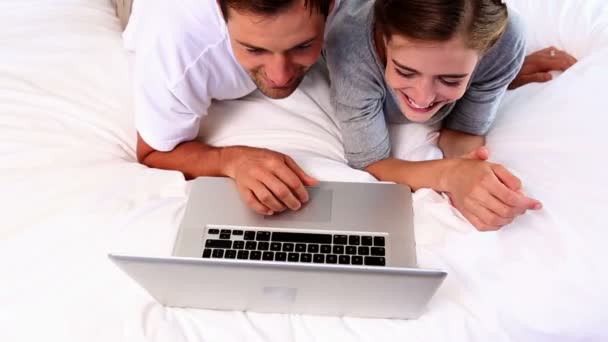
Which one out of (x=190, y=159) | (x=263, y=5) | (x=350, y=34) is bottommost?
(x=190, y=159)

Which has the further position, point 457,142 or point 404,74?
point 457,142

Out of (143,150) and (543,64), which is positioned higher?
(543,64)

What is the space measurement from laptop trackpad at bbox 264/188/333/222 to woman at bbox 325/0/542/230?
143mm

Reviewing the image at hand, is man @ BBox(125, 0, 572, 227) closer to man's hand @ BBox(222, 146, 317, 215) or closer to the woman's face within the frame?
man's hand @ BBox(222, 146, 317, 215)

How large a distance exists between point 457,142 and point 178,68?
0.53m

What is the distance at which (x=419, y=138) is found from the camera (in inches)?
41.4

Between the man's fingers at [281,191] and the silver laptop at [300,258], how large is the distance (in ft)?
0.06

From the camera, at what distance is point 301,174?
2.87ft

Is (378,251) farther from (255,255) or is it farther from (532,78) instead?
(532,78)

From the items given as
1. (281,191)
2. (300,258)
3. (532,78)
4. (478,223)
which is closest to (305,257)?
(300,258)

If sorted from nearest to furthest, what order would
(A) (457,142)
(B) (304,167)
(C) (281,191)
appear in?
(C) (281,191) < (B) (304,167) < (A) (457,142)

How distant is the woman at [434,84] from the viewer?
0.74m

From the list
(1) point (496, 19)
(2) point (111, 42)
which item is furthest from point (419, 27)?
(2) point (111, 42)

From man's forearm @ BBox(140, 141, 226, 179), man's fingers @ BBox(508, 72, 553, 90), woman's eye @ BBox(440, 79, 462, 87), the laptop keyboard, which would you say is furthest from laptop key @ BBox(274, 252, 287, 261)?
man's fingers @ BBox(508, 72, 553, 90)
